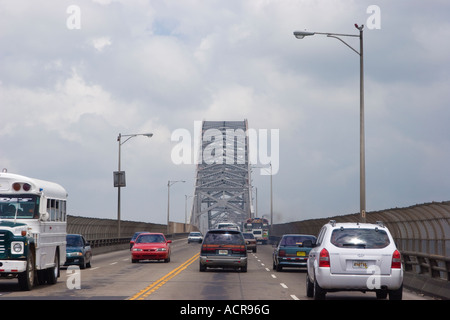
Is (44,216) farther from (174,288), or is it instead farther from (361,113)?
(361,113)

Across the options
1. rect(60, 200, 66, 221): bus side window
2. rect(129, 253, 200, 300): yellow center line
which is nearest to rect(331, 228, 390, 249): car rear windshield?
rect(129, 253, 200, 300): yellow center line

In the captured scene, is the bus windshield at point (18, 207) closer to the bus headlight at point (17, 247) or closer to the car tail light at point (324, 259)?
the bus headlight at point (17, 247)

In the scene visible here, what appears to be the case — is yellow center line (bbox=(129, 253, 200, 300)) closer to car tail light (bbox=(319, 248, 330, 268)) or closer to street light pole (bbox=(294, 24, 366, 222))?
car tail light (bbox=(319, 248, 330, 268))

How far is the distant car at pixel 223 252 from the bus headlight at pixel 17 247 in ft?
35.3

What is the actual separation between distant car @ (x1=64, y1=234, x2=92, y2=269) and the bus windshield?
11.6m

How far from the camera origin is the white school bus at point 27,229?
2067cm

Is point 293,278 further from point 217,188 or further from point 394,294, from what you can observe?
point 217,188

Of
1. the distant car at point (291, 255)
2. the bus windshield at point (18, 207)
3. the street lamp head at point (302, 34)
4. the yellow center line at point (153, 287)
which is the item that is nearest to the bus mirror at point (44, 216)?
the bus windshield at point (18, 207)

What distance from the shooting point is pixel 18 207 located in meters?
21.8

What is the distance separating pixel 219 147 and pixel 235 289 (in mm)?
147629

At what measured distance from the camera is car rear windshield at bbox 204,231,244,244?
30.8 m

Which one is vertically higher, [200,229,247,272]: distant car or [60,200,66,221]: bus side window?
[60,200,66,221]: bus side window

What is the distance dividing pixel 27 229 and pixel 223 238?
10836 millimetres
